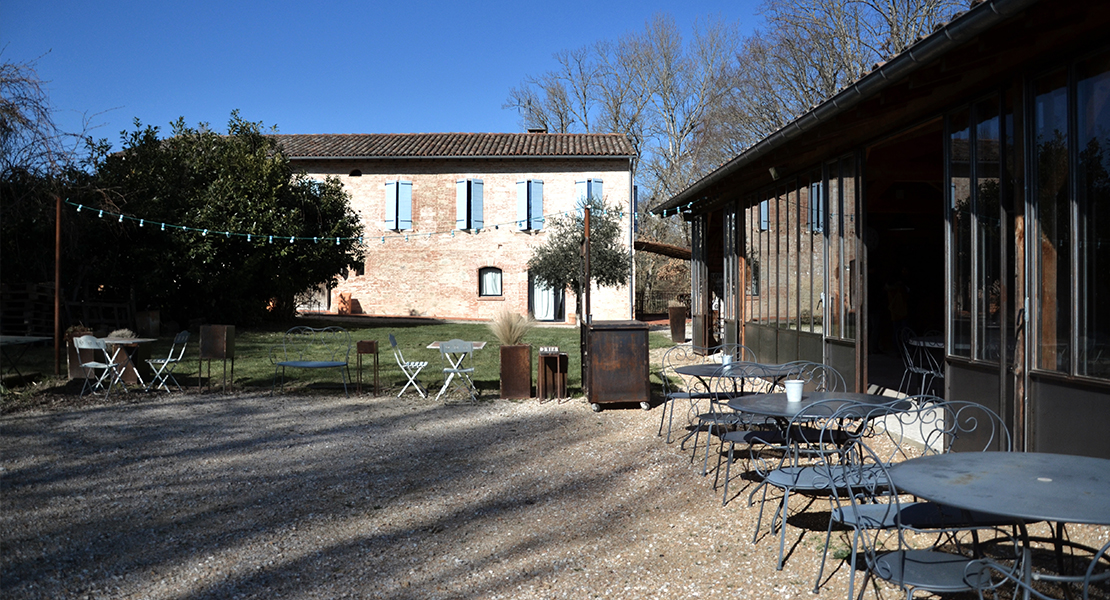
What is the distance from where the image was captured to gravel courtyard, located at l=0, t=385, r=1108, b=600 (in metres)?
3.30

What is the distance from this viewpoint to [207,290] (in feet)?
56.4

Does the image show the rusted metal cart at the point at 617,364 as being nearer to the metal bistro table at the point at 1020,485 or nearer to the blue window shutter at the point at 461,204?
the metal bistro table at the point at 1020,485

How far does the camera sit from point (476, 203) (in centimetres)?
2302

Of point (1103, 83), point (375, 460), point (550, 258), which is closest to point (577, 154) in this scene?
point (550, 258)

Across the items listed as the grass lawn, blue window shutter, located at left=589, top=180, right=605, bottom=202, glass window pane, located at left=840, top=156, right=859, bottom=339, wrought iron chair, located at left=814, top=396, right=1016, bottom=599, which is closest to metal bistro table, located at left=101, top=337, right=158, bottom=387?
the grass lawn

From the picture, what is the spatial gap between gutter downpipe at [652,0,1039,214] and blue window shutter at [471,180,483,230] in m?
16.7

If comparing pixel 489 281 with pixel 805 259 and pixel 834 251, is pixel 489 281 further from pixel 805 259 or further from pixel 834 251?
pixel 834 251

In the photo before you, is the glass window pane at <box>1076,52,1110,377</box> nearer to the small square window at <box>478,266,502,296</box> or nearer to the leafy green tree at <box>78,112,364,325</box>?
the leafy green tree at <box>78,112,364,325</box>

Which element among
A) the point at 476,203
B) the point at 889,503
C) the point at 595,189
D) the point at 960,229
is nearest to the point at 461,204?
the point at 476,203

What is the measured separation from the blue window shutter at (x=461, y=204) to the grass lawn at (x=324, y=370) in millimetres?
5194

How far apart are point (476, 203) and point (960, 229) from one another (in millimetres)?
18815

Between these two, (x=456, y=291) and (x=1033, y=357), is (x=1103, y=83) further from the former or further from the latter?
(x=456, y=291)

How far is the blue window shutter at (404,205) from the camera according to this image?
76.0 feet

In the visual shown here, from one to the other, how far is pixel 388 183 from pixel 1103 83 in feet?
69.0
